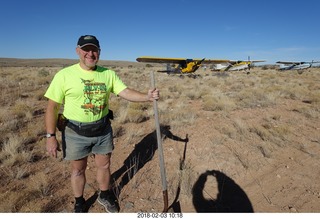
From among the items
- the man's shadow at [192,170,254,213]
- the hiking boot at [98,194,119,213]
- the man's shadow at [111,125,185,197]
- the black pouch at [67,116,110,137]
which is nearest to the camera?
the black pouch at [67,116,110,137]

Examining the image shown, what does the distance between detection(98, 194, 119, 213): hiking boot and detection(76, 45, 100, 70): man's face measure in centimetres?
185

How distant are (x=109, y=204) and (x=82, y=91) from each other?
5.49 feet

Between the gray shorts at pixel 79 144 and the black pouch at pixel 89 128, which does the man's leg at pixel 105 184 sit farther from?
the black pouch at pixel 89 128

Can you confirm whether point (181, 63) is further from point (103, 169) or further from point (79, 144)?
point (79, 144)

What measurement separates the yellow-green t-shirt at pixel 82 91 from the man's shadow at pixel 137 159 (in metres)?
1.42

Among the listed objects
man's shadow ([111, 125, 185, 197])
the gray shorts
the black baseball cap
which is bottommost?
man's shadow ([111, 125, 185, 197])

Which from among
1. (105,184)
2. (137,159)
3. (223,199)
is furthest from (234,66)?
(105,184)

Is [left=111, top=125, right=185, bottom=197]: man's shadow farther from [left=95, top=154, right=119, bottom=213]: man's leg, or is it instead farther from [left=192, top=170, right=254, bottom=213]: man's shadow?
[left=192, top=170, right=254, bottom=213]: man's shadow

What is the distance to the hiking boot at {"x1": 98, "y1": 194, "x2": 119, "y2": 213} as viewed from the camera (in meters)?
3.23

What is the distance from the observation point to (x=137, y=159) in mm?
4844

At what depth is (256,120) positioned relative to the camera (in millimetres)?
7379

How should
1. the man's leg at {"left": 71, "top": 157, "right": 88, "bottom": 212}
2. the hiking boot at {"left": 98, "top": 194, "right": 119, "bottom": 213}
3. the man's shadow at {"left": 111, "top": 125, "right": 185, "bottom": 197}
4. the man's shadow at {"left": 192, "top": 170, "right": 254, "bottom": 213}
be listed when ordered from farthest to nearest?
the man's shadow at {"left": 111, "top": 125, "right": 185, "bottom": 197} < the man's shadow at {"left": 192, "top": 170, "right": 254, "bottom": 213} < the hiking boot at {"left": 98, "top": 194, "right": 119, "bottom": 213} < the man's leg at {"left": 71, "top": 157, "right": 88, "bottom": 212}

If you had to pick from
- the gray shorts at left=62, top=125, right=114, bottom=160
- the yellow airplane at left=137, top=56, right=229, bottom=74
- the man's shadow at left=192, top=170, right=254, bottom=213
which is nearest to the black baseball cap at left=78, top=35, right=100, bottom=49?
the gray shorts at left=62, top=125, right=114, bottom=160

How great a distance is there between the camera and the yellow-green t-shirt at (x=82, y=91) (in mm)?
2473
